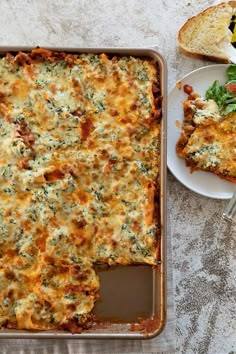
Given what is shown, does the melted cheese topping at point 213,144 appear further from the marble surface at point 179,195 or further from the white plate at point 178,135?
the marble surface at point 179,195

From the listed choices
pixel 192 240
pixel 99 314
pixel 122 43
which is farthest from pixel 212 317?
pixel 122 43

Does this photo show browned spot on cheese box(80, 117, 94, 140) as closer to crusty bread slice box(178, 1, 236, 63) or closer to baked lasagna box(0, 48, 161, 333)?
baked lasagna box(0, 48, 161, 333)

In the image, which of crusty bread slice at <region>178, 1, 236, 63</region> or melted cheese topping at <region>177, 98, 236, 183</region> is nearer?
melted cheese topping at <region>177, 98, 236, 183</region>

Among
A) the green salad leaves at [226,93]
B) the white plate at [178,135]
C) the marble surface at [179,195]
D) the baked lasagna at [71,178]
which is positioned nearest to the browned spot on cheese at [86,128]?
the baked lasagna at [71,178]

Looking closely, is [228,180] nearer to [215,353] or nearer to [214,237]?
[214,237]

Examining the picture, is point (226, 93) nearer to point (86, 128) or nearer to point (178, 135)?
point (178, 135)

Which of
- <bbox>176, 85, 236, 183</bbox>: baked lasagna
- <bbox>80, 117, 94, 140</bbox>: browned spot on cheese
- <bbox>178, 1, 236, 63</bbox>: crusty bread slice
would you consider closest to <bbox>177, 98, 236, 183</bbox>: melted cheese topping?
<bbox>176, 85, 236, 183</bbox>: baked lasagna
